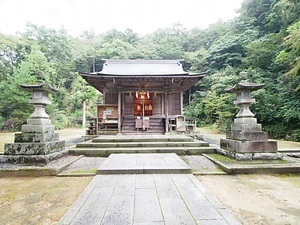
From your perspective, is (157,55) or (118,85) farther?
(157,55)

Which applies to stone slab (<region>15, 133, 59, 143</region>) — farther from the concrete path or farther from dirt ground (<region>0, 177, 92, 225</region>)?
the concrete path

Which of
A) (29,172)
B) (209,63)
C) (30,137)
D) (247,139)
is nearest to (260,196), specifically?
(247,139)

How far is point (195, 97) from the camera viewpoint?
20.7 metres

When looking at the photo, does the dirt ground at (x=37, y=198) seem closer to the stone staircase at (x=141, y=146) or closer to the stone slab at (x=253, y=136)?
the stone staircase at (x=141, y=146)

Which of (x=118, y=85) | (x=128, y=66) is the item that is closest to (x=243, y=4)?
(x=128, y=66)

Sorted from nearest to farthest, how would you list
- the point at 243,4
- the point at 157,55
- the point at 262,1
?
the point at 262,1 → the point at 243,4 → the point at 157,55

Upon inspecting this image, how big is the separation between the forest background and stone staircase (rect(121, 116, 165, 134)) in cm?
524

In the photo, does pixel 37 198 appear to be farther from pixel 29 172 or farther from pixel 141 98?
pixel 141 98

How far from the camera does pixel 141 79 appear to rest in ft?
30.6

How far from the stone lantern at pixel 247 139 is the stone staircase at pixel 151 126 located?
5463mm

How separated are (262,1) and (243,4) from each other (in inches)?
73.4

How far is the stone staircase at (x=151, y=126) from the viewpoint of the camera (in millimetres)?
9383

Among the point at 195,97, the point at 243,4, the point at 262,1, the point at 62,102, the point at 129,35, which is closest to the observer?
the point at 262,1

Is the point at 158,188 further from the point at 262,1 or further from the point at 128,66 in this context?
the point at 262,1
